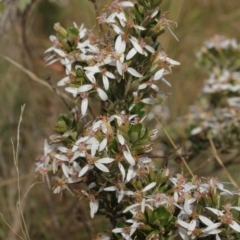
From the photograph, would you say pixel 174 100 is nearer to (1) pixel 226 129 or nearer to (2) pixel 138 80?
(1) pixel 226 129

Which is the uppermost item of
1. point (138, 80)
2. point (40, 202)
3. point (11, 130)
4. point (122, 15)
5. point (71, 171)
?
point (122, 15)

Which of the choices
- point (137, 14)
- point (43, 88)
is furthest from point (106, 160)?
point (43, 88)

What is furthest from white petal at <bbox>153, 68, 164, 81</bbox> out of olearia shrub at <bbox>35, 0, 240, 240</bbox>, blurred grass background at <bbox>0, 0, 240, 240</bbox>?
blurred grass background at <bbox>0, 0, 240, 240</bbox>

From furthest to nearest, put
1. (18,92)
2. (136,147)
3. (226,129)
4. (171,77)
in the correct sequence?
(171,77) < (18,92) < (226,129) < (136,147)

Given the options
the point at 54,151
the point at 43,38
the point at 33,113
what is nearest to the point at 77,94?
the point at 54,151

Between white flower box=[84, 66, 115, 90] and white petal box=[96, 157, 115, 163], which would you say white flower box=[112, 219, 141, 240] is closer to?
white petal box=[96, 157, 115, 163]

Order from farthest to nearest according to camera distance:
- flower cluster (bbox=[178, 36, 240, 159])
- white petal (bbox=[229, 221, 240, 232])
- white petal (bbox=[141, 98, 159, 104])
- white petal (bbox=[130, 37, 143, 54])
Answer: flower cluster (bbox=[178, 36, 240, 159]) → white petal (bbox=[141, 98, 159, 104]) → white petal (bbox=[130, 37, 143, 54]) → white petal (bbox=[229, 221, 240, 232])

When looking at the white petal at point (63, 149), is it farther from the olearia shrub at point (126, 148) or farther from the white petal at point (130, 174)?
the white petal at point (130, 174)
